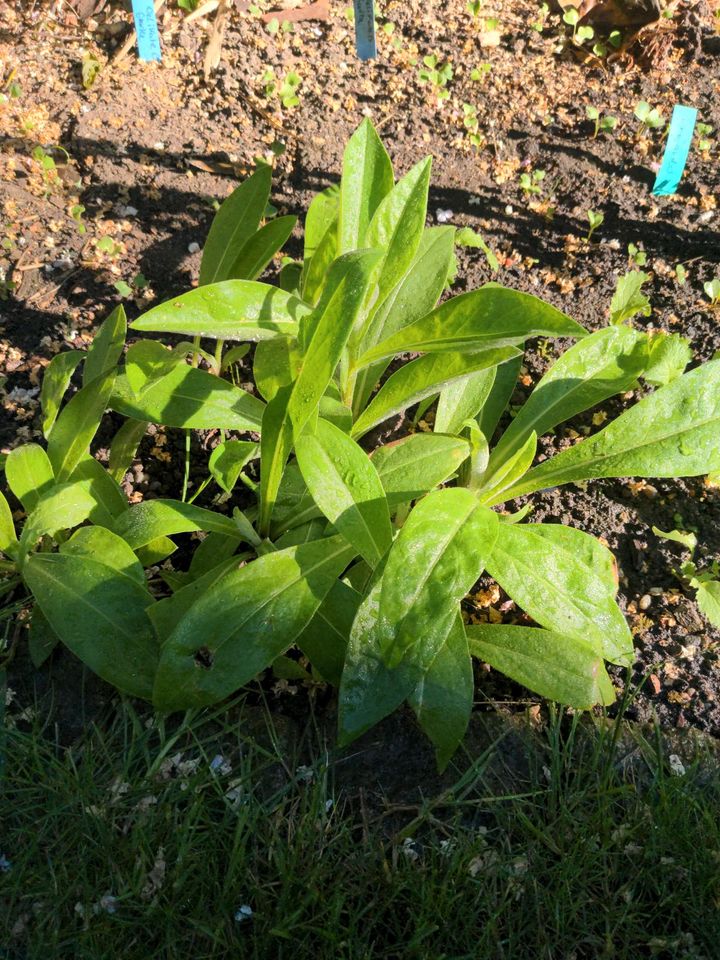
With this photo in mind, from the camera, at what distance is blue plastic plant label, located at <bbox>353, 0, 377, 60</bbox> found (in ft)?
8.70

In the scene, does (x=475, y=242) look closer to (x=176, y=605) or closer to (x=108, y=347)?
(x=108, y=347)

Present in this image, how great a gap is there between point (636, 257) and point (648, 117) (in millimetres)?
686

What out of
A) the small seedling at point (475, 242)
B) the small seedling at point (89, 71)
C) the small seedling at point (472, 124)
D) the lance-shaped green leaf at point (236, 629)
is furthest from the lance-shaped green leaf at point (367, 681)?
the small seedling at point (89, 71)

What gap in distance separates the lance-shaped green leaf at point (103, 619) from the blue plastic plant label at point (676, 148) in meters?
1.94

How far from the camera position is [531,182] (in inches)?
109

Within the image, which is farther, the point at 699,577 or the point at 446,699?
the point at 699,577

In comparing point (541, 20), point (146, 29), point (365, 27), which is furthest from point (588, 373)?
point (541, 20)

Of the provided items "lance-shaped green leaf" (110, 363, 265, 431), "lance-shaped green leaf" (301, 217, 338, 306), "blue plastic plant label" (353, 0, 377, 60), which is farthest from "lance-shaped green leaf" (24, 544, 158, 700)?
"blue plastic plant label" (353, 0, 377, 60)

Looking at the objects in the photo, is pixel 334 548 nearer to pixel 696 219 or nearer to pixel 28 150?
pixel 696 219

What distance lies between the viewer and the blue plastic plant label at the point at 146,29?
8.90ft

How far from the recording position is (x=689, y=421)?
66.9 inches

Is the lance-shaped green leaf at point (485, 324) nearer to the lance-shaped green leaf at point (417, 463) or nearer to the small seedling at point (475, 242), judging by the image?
the lance-shaped green leaf at point (417, 463)

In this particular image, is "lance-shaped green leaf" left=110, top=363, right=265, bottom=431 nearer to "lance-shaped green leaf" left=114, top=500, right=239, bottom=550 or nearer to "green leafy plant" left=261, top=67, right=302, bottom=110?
"lance-shaped green leaf" left=114, top=500, right=239, bottom=550

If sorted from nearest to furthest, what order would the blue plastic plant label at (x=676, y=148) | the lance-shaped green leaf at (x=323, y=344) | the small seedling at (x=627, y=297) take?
the lance-shaped green leaf at (x=323, y=344) → the small seedling at (x=627, y=297) → the blue plastic plant label at (x=676, y=148)
